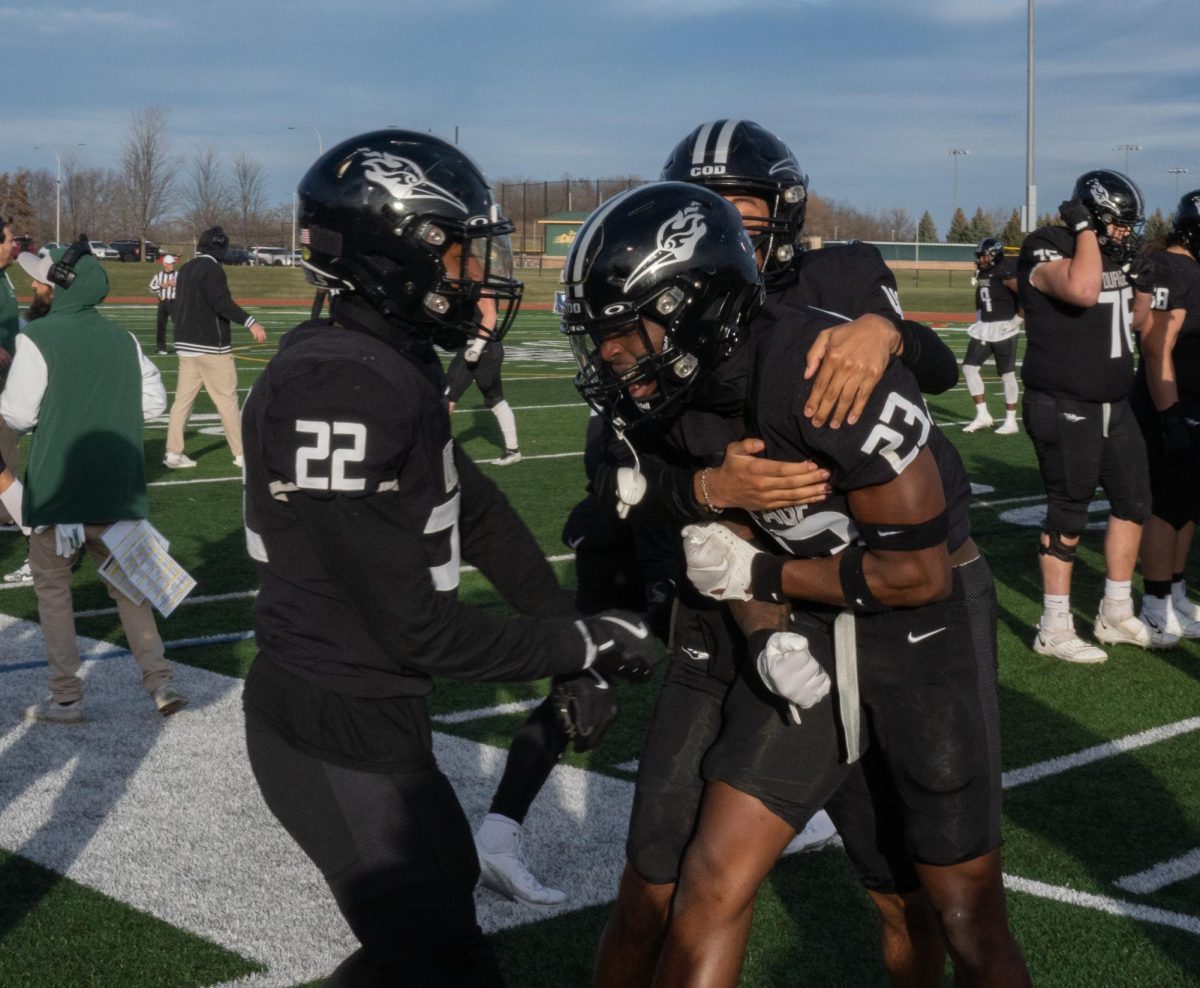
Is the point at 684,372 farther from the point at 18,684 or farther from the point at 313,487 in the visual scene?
the point at 18,684

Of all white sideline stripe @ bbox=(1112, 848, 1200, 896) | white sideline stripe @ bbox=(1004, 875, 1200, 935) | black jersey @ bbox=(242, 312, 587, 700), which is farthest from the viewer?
white sideline stripe @ bbox=(1112, 848, 1200, 896)

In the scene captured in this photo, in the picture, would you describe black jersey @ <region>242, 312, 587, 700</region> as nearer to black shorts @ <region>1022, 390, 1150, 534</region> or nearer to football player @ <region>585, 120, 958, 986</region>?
football player @ <region>585, 120, 958, 986</region>

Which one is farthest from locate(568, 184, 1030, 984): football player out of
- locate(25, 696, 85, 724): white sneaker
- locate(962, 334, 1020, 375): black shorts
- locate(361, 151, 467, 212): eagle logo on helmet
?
locate(962, 334, 1020, 375): black shorts

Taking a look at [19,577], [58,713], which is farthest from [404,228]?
[19,577]

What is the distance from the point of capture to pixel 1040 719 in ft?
19.1

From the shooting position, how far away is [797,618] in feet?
9.79

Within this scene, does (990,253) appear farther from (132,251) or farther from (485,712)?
(132,251)

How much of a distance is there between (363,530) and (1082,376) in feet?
15.7

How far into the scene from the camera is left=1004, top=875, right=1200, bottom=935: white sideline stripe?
12.9 ft

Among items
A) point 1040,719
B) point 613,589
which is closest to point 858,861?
point 613,589

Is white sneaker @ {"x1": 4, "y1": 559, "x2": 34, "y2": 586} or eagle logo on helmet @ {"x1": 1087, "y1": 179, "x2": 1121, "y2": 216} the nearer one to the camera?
eagle logo on helmet @ {"x1": 1087, "y1": 179, "x2": 1121, "y2": 216}

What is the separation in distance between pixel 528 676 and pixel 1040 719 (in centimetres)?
375

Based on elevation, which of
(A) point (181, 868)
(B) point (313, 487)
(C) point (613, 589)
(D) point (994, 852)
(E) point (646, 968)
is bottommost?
(A) point (181, 868)

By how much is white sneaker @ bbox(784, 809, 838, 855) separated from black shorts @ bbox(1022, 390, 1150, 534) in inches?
105
